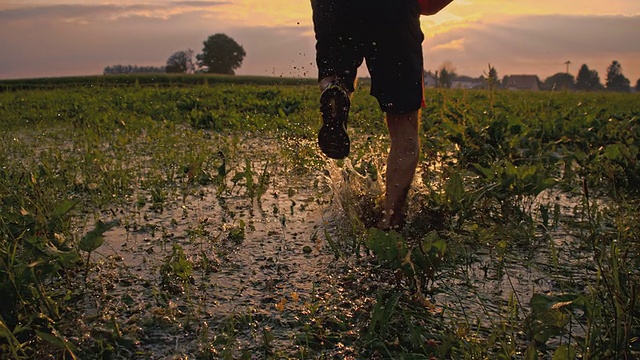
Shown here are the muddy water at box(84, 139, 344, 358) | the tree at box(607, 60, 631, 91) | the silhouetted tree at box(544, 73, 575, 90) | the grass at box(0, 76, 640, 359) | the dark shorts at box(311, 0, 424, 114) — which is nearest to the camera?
the grass at box(0, 76, 640, 359)

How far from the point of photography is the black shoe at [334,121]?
3.09 meters

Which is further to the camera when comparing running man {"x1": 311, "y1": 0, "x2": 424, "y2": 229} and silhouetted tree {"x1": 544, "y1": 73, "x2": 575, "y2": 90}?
silhouetted tree {"x1": 544, "y1": 73, "x2": 575, "y2": 90}

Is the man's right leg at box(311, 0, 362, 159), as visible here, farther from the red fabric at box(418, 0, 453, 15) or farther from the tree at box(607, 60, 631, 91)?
the tree at box(607, 60, 631, 91)

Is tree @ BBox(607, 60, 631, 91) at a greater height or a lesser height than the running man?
greater

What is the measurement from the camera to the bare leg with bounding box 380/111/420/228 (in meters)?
2.96

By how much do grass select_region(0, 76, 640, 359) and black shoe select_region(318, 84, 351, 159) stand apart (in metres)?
0.38

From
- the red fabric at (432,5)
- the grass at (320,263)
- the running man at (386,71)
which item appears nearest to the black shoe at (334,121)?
the running man at (386,71)

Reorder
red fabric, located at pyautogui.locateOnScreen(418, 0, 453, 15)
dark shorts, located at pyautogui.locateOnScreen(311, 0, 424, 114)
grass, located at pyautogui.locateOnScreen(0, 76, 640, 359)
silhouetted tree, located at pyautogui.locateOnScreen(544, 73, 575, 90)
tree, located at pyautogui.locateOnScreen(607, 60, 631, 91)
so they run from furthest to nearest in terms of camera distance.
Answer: tree, located at pyautogui.locateOnScreen(607, 60, 631, 91) < silhouetted tree, located at pyautogui.locateOnScreen(544, 73, 575, 90) < red fabric, located at pyautogui.locateOnScreen(418, 0, 453, 15) < dark shorts, located at pyautogui.locateOnScreen(311, 0, 424, 114) < grass, located at pyautogui.locateOnScreen(0, 76, 640, 359)

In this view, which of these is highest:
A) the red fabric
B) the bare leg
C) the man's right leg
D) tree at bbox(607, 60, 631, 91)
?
tree at bbox(607, 60, 631, 91)

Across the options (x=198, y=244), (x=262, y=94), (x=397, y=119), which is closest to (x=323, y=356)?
(x=198, y=244)

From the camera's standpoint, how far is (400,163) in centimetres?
296

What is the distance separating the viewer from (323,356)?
1.73 metres

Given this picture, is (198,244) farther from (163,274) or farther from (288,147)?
(288,147)

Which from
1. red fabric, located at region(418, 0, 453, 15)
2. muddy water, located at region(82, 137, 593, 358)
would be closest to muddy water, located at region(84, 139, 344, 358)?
muddy water, located at region(82, 137, 593, 358)
